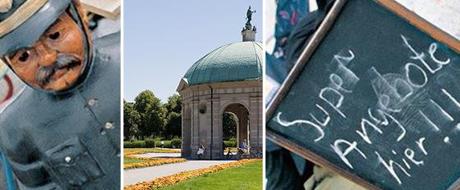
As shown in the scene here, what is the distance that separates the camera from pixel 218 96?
24109 millimetres

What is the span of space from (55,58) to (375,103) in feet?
12.3

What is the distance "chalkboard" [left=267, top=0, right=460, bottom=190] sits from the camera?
585 centimetres

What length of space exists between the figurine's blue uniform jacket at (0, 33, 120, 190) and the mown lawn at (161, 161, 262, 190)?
4471 millimetres

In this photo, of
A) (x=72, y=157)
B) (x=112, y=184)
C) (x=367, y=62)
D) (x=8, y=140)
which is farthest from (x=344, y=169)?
(x=8, y=140)

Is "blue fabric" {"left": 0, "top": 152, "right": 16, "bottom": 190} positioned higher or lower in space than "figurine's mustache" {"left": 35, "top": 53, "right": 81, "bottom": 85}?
lower

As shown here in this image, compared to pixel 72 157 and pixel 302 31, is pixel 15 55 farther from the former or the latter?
pixel 302 31

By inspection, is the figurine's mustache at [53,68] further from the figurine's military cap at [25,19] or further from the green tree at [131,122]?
the green tree at [131,122]

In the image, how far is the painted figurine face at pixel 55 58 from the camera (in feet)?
22.5

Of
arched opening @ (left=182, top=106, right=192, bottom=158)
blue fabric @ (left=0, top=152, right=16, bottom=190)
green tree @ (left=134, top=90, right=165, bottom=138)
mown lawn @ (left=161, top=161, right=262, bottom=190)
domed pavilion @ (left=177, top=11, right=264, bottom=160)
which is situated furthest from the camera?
green tree @ (left=134, top=90, right=165, bottom=138)

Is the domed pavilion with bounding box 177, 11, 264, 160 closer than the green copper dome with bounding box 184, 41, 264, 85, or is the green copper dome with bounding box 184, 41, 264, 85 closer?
the domed pavilion with bounding box 177, 11, 264, 160

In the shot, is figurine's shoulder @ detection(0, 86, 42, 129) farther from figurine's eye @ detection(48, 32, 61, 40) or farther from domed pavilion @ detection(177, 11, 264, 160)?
domed pavilion @ detection(177, 11, 264, 160)

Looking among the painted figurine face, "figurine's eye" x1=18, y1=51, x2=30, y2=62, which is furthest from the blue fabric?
"figurine's eye" x1=18, y1=51, x2=30, y2=62

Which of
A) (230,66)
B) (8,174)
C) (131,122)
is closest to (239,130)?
(230,66)

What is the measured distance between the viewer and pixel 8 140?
7.09 metres
